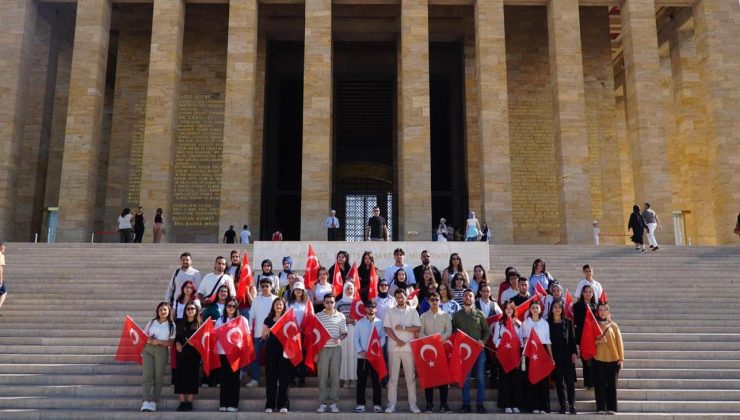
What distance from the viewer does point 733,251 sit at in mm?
17031

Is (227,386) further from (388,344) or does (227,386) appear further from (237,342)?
(388,344)

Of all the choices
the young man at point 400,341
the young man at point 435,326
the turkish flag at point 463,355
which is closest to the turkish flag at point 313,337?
the young man at point 400,341

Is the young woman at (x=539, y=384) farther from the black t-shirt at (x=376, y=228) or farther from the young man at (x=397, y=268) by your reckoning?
the black t-shirt at (x=376, y=228)

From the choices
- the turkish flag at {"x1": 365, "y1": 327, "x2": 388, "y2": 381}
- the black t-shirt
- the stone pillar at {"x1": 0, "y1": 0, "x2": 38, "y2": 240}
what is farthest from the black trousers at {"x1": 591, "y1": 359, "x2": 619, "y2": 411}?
the stone pillar at {"x1": 0, "y1": 0, "x2": 38, "y2": 240}

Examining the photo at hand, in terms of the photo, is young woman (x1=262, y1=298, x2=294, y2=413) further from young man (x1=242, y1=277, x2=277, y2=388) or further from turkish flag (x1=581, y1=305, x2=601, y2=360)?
turkish flag (x1=581, y1=305, x2=601, y2=360)

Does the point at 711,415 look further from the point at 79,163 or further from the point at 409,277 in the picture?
the point at 79,163

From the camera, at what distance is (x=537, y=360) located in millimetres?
7910

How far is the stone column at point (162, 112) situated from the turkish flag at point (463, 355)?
51.0 ft

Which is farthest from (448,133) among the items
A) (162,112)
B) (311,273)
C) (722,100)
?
(311,273)

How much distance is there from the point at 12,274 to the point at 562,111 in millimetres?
17105

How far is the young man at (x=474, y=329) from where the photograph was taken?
8.08m

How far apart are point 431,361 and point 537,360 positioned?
1.26m

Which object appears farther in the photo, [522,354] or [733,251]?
[733,251]

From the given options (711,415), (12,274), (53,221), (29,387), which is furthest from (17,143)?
(711,415)
